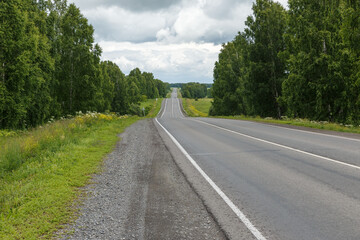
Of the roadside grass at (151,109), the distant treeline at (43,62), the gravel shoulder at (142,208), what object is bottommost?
the roadside grass at (151,109)

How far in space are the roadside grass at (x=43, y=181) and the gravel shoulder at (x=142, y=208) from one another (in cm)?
35

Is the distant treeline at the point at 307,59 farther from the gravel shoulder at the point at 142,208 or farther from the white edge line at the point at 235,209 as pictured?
the gravel shoulder at the point at 142,208

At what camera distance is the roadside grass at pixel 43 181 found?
12.6ft

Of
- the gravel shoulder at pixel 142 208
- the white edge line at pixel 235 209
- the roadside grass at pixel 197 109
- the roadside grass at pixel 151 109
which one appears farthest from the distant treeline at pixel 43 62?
the roadside grass at pixel 197 109

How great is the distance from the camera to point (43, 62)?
23.4 metres

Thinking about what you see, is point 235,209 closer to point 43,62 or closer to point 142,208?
point 142,208

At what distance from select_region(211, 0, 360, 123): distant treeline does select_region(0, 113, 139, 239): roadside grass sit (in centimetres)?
1736

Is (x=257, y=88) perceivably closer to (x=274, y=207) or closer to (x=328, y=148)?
(x=328, y=148)

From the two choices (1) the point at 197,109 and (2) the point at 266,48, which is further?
(1) the point at 197,109

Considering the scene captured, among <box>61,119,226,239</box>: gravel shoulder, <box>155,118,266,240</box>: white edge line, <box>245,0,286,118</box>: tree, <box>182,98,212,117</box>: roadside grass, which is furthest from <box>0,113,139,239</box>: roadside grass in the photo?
<box>182,98,212,117</box>: roadside grass

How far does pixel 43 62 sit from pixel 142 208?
23429 millimetres

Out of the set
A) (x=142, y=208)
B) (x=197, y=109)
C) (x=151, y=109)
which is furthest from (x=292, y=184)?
(x=197, y=109)

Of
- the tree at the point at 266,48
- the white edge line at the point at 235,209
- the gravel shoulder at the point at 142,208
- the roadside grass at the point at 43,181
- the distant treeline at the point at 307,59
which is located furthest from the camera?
the tree at the point at 266,48

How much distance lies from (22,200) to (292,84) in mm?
22545
